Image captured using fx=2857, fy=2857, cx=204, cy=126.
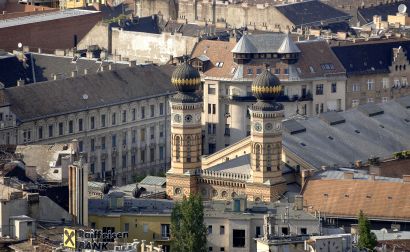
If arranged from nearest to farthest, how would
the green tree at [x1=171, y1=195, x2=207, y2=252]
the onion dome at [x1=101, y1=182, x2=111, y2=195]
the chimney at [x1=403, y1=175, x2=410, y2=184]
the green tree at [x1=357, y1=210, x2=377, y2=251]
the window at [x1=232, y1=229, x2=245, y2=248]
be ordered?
the green tree at [x1=357, y1=210, x2=377, y2=251] → the green tree at [x1=171, y1=195, x2=207, y2=252] → the window at [x1=232, y1=229, x2=245, y2=248] → the onion dome at [x1=101, y1=182, x2=111, y2=195] → the chimney at [x1=403, y1=175, x2=410, y2=184]

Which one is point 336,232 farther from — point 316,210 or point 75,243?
point 75,243

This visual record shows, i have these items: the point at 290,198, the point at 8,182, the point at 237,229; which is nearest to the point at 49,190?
the point at 8,182

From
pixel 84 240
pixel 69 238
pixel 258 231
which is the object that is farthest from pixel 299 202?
pixel 69 238

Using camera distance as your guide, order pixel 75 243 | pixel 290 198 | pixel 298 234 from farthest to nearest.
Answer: pixel 290 198 < pixel 298 234 < pixel 75 243

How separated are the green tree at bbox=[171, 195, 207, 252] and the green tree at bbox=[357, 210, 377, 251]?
32.7 feet

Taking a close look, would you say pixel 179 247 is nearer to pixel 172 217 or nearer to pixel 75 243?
pixel 172 217

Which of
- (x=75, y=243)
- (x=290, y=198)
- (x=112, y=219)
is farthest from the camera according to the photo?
(x=290, y=198)

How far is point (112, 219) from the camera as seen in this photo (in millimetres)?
184500

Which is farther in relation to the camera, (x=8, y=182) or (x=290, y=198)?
(x=290, y=198)

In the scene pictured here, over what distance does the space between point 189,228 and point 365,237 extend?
1127 cm

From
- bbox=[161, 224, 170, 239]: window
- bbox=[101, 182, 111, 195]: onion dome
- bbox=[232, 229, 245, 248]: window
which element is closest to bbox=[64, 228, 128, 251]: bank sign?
bbox=[161, 224, 170, 239]: window

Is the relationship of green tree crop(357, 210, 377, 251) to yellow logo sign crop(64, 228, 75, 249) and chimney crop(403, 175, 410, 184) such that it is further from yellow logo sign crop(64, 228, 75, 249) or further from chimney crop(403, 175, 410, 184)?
yellow logo sign crop(64, 228, 75, 249)

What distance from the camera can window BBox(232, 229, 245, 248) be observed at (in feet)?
606

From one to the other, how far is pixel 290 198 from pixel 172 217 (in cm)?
1927
